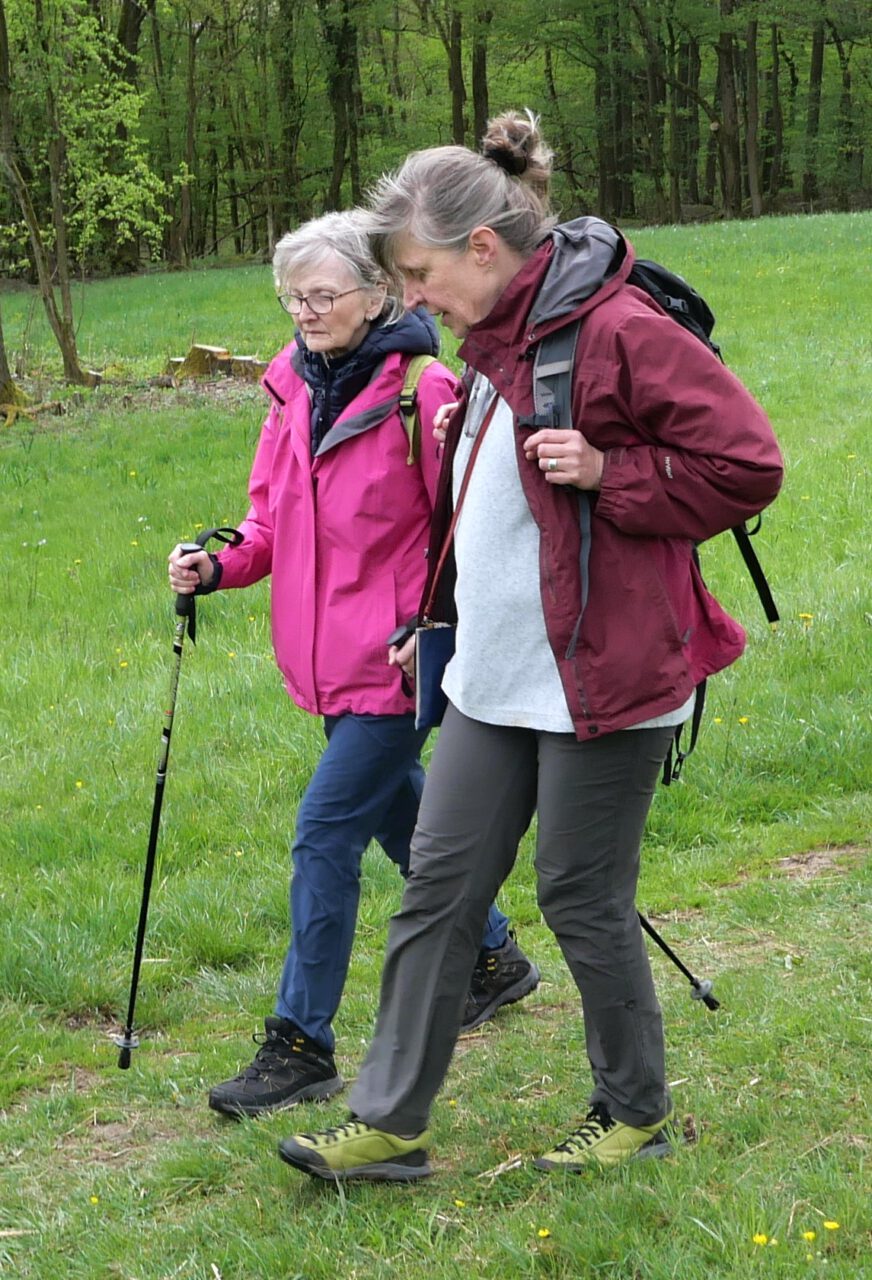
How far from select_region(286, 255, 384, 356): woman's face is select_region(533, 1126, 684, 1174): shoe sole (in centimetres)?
212

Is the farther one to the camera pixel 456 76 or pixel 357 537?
pixel 456 76

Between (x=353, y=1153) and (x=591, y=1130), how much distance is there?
1.81ft

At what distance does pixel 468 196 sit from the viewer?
10.2 ft

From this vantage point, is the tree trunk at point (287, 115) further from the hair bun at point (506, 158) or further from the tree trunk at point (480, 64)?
the hair bun at point (506, 158)

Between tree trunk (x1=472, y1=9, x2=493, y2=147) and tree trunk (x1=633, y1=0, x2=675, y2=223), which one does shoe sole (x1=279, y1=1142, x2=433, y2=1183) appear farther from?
tree trunk (x1=633, y1=0, x2=675, y2=223)

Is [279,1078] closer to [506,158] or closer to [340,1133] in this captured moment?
[340,1133]

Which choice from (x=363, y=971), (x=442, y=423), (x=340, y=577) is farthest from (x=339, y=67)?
(x=442, y=423)

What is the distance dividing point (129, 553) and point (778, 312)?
Answer: 11.4 metres

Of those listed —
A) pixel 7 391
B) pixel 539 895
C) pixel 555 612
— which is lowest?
pixel 7 391

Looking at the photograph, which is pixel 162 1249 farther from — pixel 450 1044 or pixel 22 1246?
pixel 450 1044

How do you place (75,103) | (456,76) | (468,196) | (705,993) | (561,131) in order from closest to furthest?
(468,196) → (705,993) → (75,103) → (456,76) → (561,131)

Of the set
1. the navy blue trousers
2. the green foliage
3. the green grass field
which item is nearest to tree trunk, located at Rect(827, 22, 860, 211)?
the green foliage

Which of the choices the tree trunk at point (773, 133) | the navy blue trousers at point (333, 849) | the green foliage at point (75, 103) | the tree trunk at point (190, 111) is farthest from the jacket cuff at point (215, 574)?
the tree trunk at point (773, 133)

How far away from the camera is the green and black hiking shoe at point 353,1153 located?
3.33m
